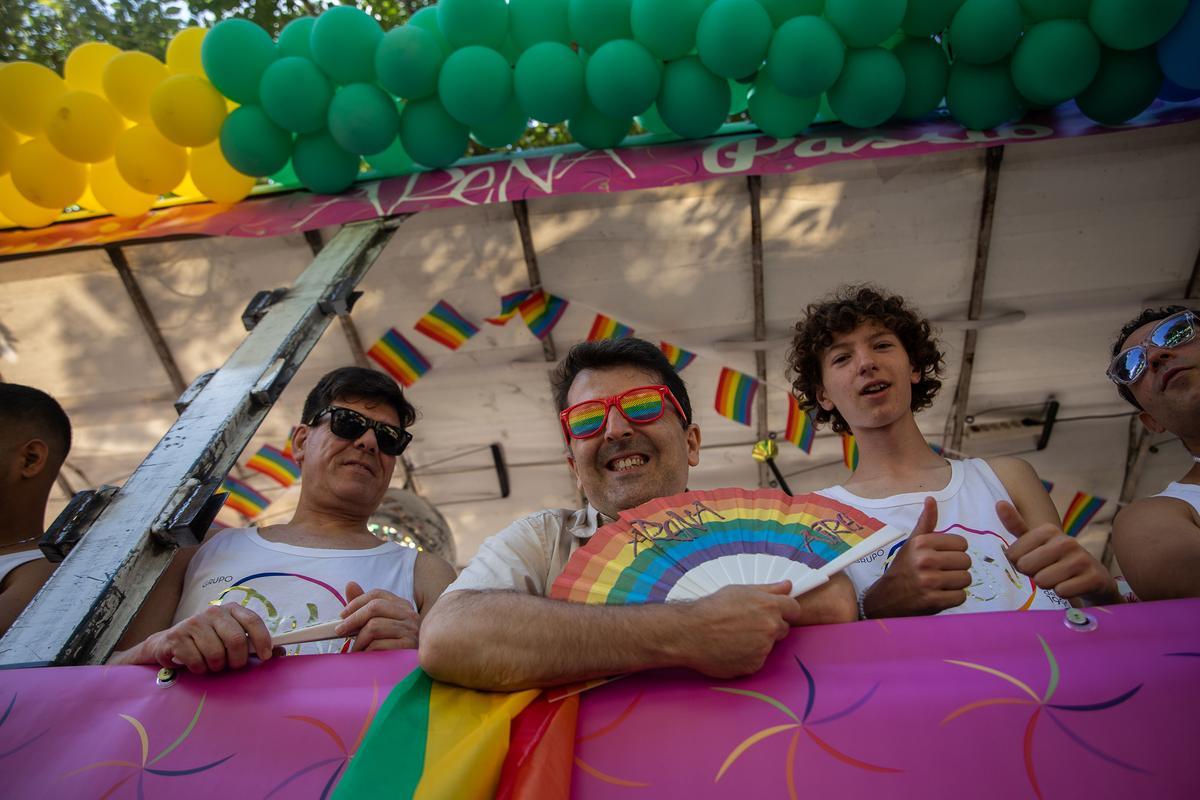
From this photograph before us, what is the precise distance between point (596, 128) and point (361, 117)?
1057 millimetres

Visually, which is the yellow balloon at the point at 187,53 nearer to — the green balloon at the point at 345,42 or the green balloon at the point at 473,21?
the green balloon at the point at 345,42

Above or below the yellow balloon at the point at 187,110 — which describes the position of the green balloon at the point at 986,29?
below

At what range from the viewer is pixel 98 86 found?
133 inches

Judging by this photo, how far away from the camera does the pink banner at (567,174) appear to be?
3203 mm

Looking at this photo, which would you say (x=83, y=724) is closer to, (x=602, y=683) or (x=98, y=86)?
(x=602, y=683)

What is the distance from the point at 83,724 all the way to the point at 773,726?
125cm

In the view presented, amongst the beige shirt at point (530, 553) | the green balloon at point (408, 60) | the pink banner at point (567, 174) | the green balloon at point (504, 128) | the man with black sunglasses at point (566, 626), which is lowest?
the beige shirt at point (530, 553)

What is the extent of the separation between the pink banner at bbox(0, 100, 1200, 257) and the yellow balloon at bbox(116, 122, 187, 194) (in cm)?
27

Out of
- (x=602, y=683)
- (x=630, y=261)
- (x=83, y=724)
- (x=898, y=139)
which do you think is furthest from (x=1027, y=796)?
(x=630, y=261)

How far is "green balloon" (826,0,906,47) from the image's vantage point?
2818 millimetres

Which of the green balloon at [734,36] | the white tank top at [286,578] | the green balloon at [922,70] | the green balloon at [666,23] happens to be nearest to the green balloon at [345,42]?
the green balloon at [666,23]

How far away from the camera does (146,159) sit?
3.30m

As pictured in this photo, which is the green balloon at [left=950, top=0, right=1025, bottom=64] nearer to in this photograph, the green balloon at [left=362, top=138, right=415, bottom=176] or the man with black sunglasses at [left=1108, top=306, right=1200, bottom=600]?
the man with black sunglasses at [left=1108, top=306, right=1200, bottom=600]

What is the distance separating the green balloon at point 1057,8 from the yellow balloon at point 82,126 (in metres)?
3.91
